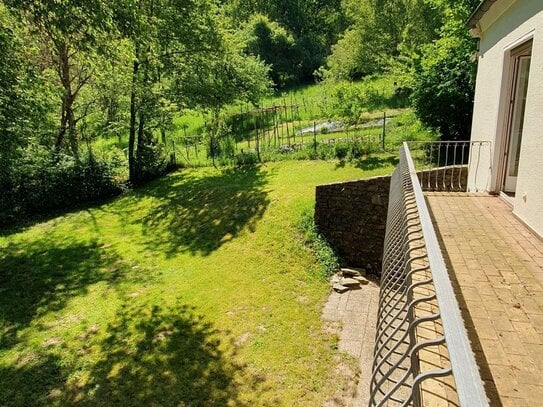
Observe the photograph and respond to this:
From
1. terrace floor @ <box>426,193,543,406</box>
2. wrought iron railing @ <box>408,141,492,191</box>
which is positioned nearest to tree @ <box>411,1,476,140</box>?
wrought iron railing @ <box>408,141,492,191</box>

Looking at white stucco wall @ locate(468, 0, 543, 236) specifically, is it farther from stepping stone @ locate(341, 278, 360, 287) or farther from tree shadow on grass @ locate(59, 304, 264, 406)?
tree shadow on grass @ locate(59, 304, 264, 406)

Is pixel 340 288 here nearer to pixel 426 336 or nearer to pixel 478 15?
pixel 426 336

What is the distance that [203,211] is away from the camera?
35.0ft

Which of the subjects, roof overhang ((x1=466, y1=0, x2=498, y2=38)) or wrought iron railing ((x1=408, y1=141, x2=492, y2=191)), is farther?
wrought iron railing ((x1=408, y1=141, x2=492, y2=191))

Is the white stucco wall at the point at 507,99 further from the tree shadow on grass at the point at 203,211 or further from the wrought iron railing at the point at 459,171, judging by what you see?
the tree shadow on grass at the point at 203,211

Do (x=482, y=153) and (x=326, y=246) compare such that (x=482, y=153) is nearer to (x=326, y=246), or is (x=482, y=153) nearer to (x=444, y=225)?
(x=444, y=225)

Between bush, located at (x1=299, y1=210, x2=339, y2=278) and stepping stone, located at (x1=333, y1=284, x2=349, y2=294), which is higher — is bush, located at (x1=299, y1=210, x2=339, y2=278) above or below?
above

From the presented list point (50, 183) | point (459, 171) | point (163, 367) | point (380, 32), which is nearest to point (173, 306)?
point (163, 367)

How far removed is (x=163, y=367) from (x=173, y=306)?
60.9 inches

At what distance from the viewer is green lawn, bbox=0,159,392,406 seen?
4.88 m

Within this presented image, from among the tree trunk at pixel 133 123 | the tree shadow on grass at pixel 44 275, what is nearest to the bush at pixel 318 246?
the tree shadow on grass at pixel 44 275

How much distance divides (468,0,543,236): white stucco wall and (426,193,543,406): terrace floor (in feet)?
1.33

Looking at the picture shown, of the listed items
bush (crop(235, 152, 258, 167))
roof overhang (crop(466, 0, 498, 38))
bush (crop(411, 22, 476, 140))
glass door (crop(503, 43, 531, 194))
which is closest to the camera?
glass door (crop(503, 43, 531, 194))

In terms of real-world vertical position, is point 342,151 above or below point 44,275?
above
